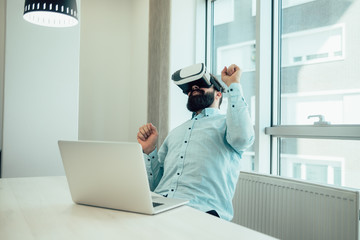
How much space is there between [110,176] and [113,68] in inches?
113

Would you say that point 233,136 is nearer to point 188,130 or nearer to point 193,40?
point 188,130

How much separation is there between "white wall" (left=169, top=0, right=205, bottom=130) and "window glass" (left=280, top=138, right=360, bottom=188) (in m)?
1.06

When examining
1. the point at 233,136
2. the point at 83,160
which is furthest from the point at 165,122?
the point at 83,160

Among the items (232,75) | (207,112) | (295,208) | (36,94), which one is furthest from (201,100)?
(36,94)

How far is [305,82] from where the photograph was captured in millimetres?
2260

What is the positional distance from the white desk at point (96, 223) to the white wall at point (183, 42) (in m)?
1.91

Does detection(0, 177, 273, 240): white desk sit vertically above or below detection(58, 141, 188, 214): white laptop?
below

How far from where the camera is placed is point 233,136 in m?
1.61

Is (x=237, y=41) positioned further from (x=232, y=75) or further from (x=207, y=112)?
(x=232, y=75)

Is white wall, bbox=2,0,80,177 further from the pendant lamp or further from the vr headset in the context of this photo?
the vr headset

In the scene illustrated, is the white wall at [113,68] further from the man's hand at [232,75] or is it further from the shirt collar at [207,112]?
the man's hand at [232,75]

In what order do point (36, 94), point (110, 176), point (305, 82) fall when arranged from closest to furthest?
point (110, 176) → point (305, 82) → point (36, 94)

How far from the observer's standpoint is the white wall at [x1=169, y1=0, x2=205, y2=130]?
310 cm

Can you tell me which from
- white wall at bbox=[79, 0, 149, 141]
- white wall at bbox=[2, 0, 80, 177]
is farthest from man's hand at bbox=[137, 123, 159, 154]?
white wall at bbox=[79, 0, 149, 141]
